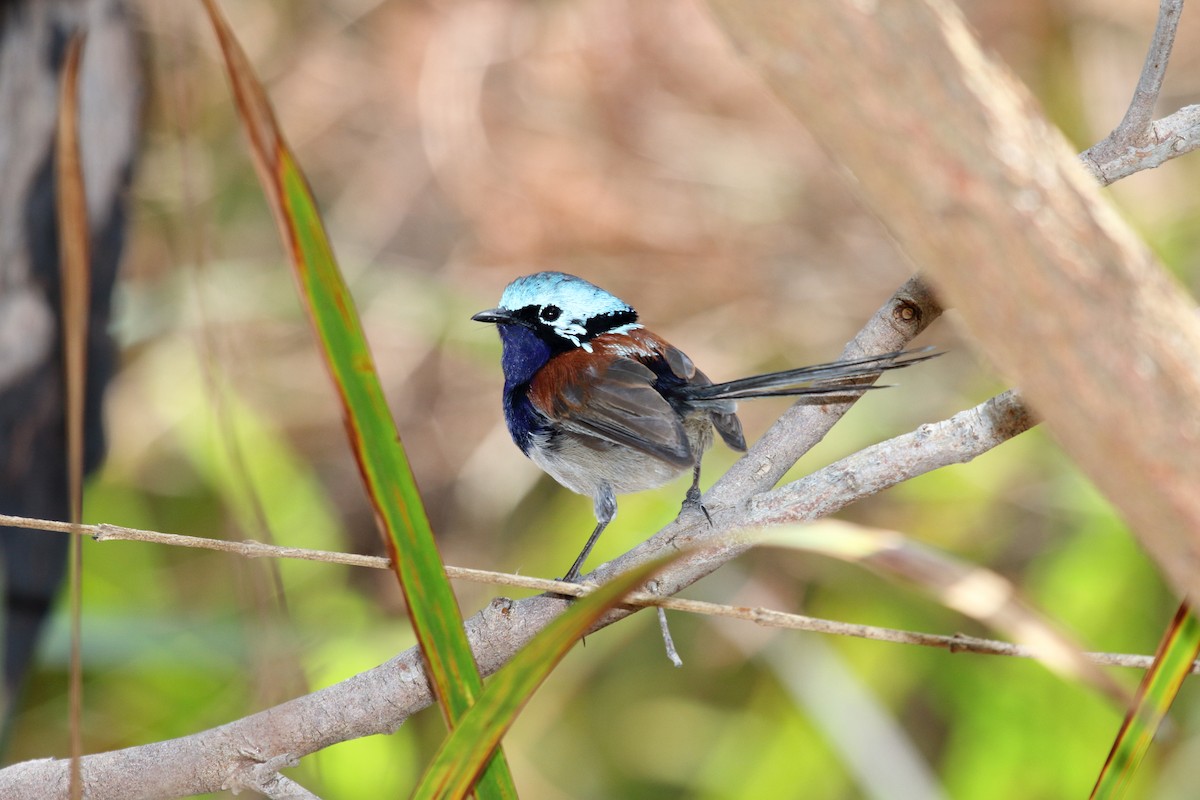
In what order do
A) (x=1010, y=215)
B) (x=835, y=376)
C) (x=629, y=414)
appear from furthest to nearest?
(x=629, y=414) < (x=835, y=376) < (x=1010, y=215)

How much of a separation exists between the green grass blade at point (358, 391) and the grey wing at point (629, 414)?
101 centimetres

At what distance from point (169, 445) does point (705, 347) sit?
231 cm

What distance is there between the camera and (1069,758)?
126 inches

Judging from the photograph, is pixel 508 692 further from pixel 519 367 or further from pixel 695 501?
pixel 519 367

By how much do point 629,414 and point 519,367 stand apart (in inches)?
19.2

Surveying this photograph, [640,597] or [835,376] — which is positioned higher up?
[835,376]

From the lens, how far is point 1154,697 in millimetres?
1091

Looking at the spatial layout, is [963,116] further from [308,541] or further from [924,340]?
[924,340]

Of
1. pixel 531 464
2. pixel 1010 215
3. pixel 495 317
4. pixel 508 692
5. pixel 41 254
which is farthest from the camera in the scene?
pixel 531 464

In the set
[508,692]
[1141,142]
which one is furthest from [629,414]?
[508,692]

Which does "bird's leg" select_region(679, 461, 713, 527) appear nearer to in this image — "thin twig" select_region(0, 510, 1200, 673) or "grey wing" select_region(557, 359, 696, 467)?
"grey wing" select_region(557, 359, 696, 467)

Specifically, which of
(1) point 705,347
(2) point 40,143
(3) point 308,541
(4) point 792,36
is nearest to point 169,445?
(3) point 308,541

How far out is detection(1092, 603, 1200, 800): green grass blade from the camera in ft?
3.55

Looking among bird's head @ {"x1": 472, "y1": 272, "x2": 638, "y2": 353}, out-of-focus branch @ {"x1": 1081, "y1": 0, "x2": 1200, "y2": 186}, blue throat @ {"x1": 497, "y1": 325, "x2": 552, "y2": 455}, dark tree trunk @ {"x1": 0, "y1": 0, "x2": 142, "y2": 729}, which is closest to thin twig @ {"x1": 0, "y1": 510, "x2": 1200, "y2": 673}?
out-of-focus branch @ {"x1": 1081, "y1": 0, "x2": 1200, "y2": 186}
